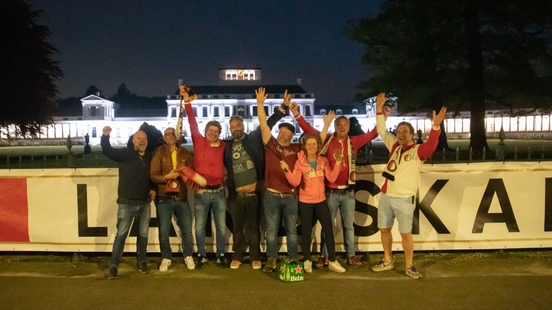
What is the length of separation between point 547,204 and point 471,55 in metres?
19.2

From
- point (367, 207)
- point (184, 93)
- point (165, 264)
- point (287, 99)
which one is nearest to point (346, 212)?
point (367, 207)

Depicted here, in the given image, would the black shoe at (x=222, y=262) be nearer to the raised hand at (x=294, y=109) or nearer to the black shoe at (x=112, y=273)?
the black shoe at (x=112, y=273)

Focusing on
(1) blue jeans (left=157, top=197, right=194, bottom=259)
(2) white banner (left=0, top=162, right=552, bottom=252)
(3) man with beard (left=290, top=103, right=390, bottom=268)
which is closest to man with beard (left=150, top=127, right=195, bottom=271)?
(1) blue jeans (left=157, top=197, right=194, bottom=259)

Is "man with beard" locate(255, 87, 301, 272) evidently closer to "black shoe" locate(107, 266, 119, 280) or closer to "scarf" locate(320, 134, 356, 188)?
"scarf" locate(320, 134, 356, 188)

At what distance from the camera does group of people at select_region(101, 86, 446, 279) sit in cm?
606

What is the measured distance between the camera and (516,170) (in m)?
6.88

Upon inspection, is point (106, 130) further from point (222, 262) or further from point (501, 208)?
point (501, 208)

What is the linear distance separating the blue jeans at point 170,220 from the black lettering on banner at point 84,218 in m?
1.12

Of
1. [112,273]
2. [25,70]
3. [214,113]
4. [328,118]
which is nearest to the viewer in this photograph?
[112,273]

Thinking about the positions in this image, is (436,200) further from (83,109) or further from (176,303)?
(83,109)

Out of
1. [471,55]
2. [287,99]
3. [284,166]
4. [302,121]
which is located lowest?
[284,166]

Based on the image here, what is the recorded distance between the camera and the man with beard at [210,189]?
6320 millimetres

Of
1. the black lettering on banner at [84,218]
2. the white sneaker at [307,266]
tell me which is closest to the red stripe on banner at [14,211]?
the black lettering on banner at [84,218]

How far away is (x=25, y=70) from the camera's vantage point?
33031mm
